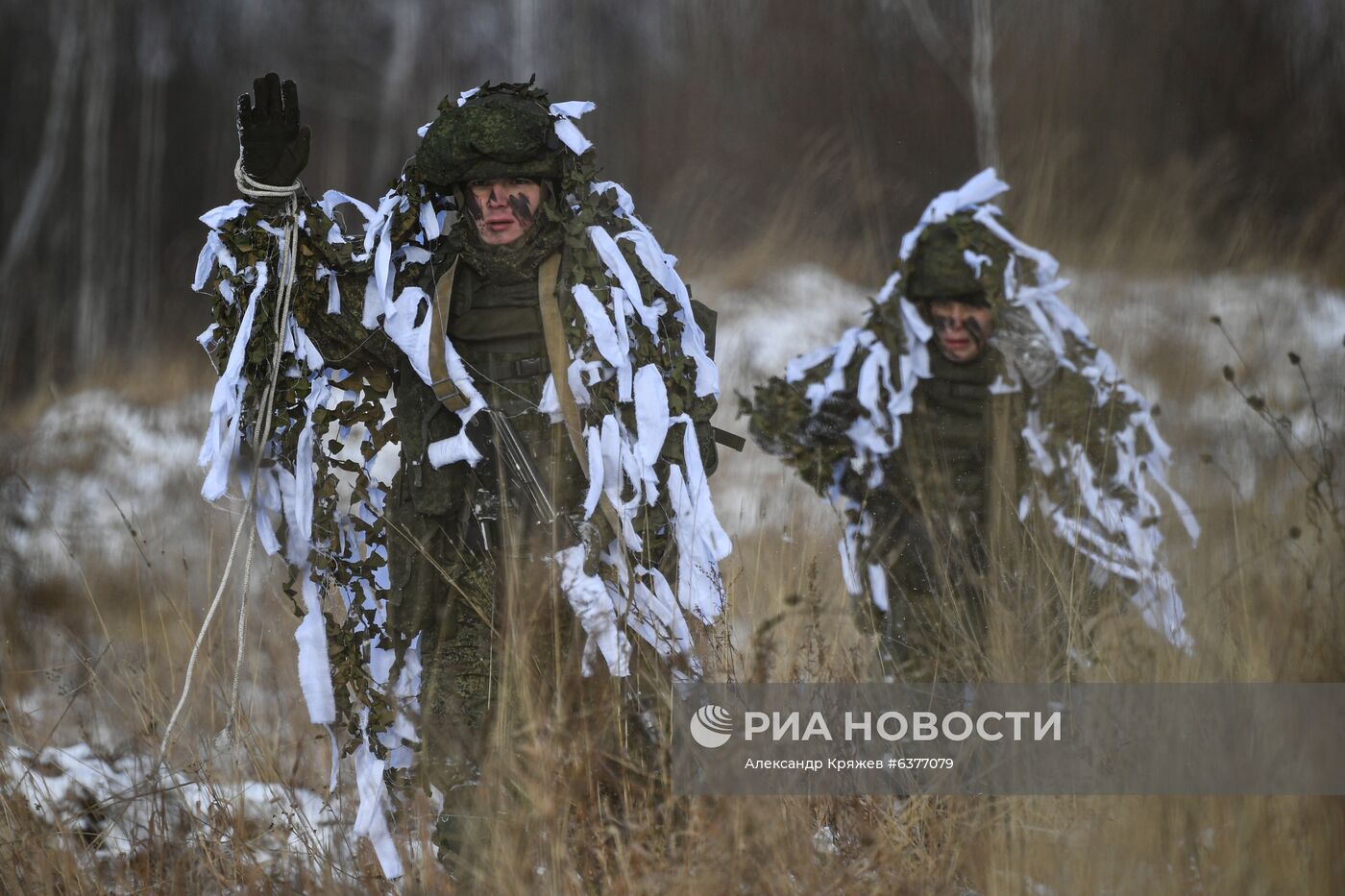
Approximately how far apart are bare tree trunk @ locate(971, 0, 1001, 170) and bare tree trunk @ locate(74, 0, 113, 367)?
14.8 ft

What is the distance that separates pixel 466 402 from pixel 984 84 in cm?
462

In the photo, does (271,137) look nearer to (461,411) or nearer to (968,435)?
(461,411)

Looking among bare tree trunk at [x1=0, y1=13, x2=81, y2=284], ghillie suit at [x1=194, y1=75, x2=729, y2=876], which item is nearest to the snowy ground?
bare tree trunk at [x1=0, y1=13, x2=81, y2=284]

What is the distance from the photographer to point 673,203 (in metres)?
6.39

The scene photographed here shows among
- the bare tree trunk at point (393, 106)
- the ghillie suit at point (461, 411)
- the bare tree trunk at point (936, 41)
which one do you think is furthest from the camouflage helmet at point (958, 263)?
the bare tree trunk at point (393, 106)

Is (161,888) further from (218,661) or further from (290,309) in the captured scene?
(218,661)

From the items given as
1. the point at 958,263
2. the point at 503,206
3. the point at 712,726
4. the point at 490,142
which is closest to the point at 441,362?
the point at 503,206

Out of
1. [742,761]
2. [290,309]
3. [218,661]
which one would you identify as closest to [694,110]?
[218,661]

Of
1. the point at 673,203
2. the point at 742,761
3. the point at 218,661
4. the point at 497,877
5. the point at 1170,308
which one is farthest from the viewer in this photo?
the point at 673,203

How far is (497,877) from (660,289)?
3.98 ft

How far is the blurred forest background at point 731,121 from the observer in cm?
606

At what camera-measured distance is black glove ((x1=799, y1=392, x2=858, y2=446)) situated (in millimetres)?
3492

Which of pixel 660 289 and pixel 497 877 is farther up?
pixel 660 289

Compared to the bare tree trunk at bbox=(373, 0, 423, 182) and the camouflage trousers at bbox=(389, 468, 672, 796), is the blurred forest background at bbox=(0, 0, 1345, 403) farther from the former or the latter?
the camouflage trousers at bbox=(389, 468, 672, 796)
